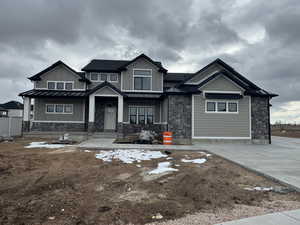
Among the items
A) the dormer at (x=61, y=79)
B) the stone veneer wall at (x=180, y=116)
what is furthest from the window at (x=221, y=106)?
the dormer at (x=61, y=79)

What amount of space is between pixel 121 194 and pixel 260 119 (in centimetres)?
1269

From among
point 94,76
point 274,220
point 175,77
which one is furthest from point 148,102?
point 274,220

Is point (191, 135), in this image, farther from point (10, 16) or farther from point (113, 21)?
point (10, 16)

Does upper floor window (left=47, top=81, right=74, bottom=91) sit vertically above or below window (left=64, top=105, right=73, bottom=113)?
above

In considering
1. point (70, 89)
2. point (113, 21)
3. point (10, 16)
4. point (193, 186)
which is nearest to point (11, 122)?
point (70, 89)

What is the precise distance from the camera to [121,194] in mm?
3588

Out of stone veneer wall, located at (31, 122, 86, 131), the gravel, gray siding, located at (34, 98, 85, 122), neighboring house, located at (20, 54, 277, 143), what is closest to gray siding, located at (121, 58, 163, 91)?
neighboring house, located at (20, 54, 277, 143)

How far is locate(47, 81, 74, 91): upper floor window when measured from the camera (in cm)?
1540

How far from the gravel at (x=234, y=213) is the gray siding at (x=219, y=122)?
8.85m

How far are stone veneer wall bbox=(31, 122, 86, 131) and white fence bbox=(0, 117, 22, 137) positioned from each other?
211cm

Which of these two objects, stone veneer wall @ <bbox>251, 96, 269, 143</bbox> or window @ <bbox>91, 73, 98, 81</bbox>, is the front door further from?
stone veneer wall @ <bbox>251, 96, 269, 143</bbox>

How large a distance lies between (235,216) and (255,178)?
2652 mm

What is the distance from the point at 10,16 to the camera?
36.4 feet

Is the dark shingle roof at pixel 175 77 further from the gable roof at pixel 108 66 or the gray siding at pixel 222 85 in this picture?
the gray siding at pixel 222 85
